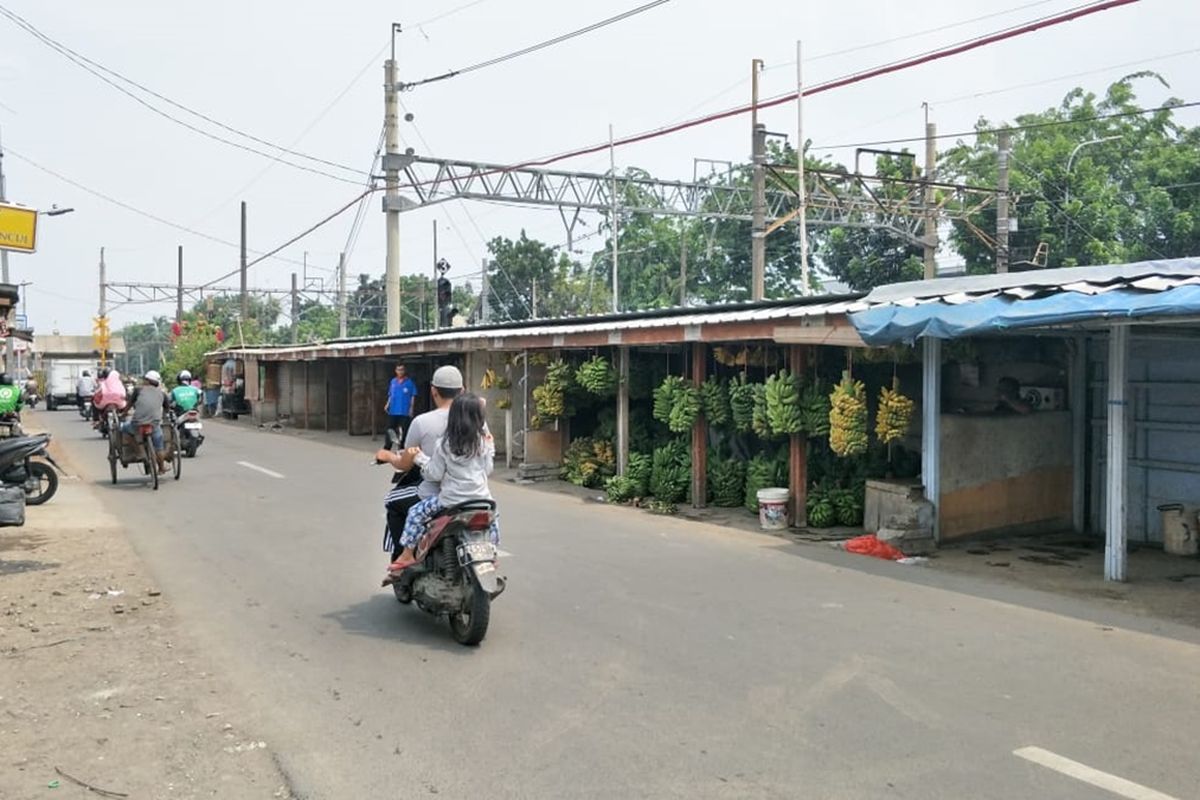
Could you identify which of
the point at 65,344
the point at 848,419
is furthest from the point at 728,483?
the point at 65,344

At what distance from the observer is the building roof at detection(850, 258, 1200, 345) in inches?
283

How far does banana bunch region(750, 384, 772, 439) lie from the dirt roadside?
7076 mm

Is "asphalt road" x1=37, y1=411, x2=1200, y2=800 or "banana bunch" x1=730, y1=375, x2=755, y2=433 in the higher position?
"banana bunch" x1=730, y1=375, x2=755, y2=433

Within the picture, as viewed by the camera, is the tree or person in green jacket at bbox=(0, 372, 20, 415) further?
the tree

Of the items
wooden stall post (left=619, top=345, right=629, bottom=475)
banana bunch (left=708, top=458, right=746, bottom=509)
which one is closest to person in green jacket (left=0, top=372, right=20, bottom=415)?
wooden stall post (left=619, top=345, right=629, bottom=475)

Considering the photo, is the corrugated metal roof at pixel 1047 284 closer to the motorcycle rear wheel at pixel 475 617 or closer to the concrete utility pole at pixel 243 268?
the motorcycle rear wheel at pixel 475 617

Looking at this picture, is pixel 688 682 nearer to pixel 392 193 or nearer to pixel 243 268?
pixel 392 193

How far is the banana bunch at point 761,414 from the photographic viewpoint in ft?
39.3

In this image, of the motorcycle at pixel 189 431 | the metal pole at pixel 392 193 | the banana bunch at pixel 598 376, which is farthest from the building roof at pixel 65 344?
the banana bunch at pixel 598 376

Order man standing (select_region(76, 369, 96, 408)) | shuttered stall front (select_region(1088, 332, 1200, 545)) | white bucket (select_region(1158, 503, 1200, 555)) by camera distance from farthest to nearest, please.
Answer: man standing (select_region(76, 369, 96, 408)) → shuttered stall front (select_region(1088, 332, 1200, 545)) → white bucket (select_region(1158, 503, 1200, 555))

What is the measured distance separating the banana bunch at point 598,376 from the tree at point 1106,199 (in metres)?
17.8

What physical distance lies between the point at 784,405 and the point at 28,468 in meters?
9.48

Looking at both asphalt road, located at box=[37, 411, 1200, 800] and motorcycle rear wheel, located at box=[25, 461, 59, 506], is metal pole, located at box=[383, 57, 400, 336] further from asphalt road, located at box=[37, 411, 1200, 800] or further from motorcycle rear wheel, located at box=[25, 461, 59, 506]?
asphalt road, located at box=[37, 411, 1200, 800]

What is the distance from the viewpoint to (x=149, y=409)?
14688 mm
